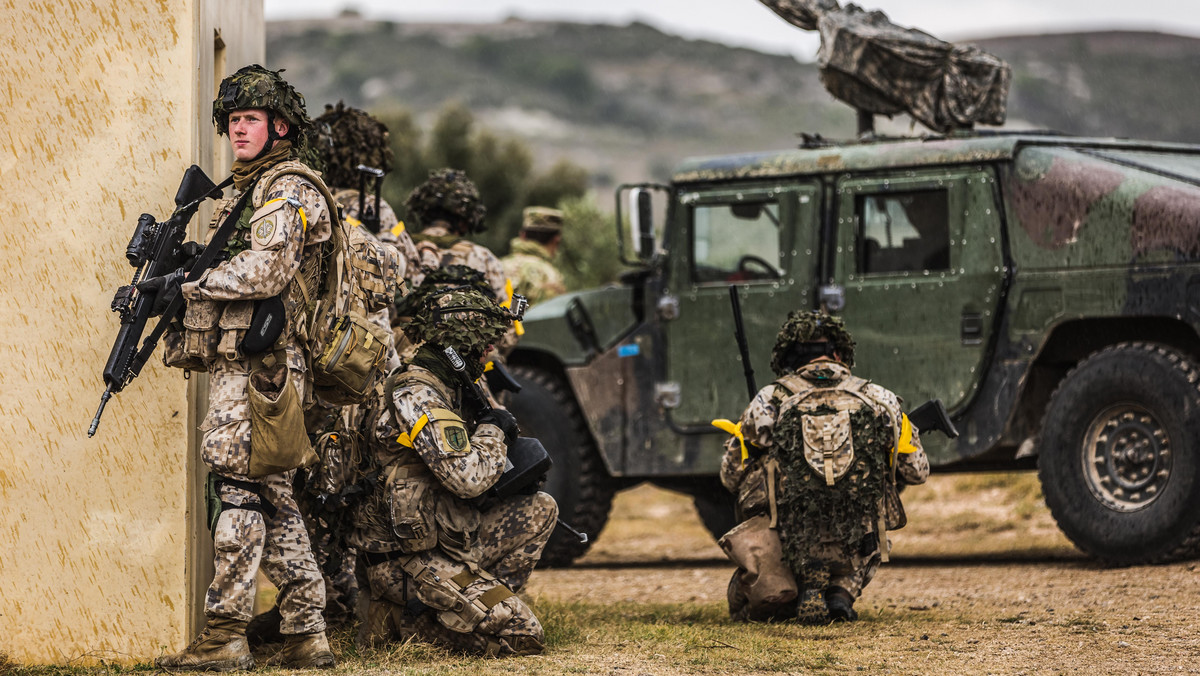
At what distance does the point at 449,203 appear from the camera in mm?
7891

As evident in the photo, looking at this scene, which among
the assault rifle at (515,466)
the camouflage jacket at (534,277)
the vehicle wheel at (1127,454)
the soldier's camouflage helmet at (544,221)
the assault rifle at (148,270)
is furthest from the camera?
the soldier's camouflage helmet at (544,221)

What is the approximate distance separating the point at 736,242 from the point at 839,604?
2.83 meters

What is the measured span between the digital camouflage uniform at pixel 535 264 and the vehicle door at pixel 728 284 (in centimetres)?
188

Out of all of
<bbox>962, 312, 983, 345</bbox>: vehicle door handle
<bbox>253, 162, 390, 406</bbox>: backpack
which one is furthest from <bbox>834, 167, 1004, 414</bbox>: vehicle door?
<bbox>253, 162, 390, 406</bbox>: backpack

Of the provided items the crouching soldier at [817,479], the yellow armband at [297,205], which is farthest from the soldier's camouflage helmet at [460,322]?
the crouching soldier at [817,479]

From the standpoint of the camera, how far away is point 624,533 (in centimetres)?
1218

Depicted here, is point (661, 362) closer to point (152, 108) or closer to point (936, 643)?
point (936, 643)

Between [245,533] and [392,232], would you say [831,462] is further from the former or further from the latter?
[245,533]

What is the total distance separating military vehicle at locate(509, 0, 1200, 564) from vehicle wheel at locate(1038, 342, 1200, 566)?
10 mm

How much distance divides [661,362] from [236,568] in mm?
4168

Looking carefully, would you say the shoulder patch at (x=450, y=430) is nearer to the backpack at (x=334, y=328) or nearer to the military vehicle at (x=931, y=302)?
the backpack at (x=334, y=328)

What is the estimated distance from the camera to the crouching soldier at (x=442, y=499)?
18.4 ft

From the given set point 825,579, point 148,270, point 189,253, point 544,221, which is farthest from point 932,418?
point 544,221

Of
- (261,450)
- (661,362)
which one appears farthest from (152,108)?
(661,362)
